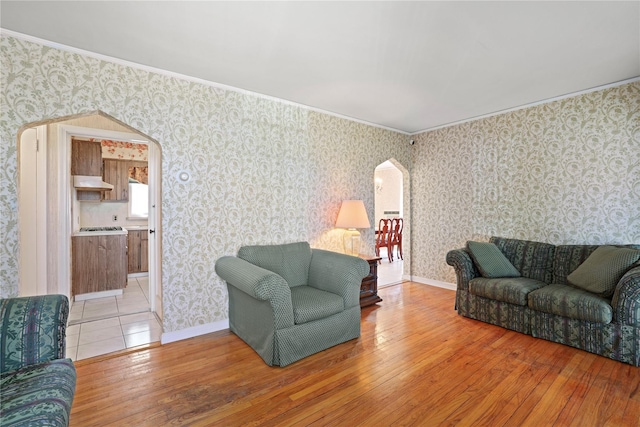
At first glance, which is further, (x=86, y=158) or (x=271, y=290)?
(x=86, y=158)

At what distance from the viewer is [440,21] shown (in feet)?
6.42

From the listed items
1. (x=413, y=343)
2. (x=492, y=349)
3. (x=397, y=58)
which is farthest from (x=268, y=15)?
(x=492, y=349)

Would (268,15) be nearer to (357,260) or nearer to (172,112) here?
(172,112)

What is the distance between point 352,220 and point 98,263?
337cm

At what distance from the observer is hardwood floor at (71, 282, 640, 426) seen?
1.73 m

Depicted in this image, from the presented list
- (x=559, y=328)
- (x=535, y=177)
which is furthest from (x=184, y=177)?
(x=535, y=177)

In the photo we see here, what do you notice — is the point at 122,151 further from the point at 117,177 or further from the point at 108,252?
the point at 108,252

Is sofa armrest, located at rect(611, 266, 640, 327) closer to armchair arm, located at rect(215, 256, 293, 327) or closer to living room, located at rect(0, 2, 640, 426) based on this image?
living room, located at rect(0, 2, 640, 426)

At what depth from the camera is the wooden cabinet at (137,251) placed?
5230 mm

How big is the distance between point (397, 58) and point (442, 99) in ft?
3.88

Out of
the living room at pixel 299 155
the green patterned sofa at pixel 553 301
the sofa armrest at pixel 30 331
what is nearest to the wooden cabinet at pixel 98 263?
the living room at pixel 299 155

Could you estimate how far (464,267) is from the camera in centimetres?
330

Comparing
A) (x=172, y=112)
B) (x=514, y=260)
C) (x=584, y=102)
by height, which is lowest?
(x=514, y=260)

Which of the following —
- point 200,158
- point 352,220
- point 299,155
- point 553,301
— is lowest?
point 553,301
